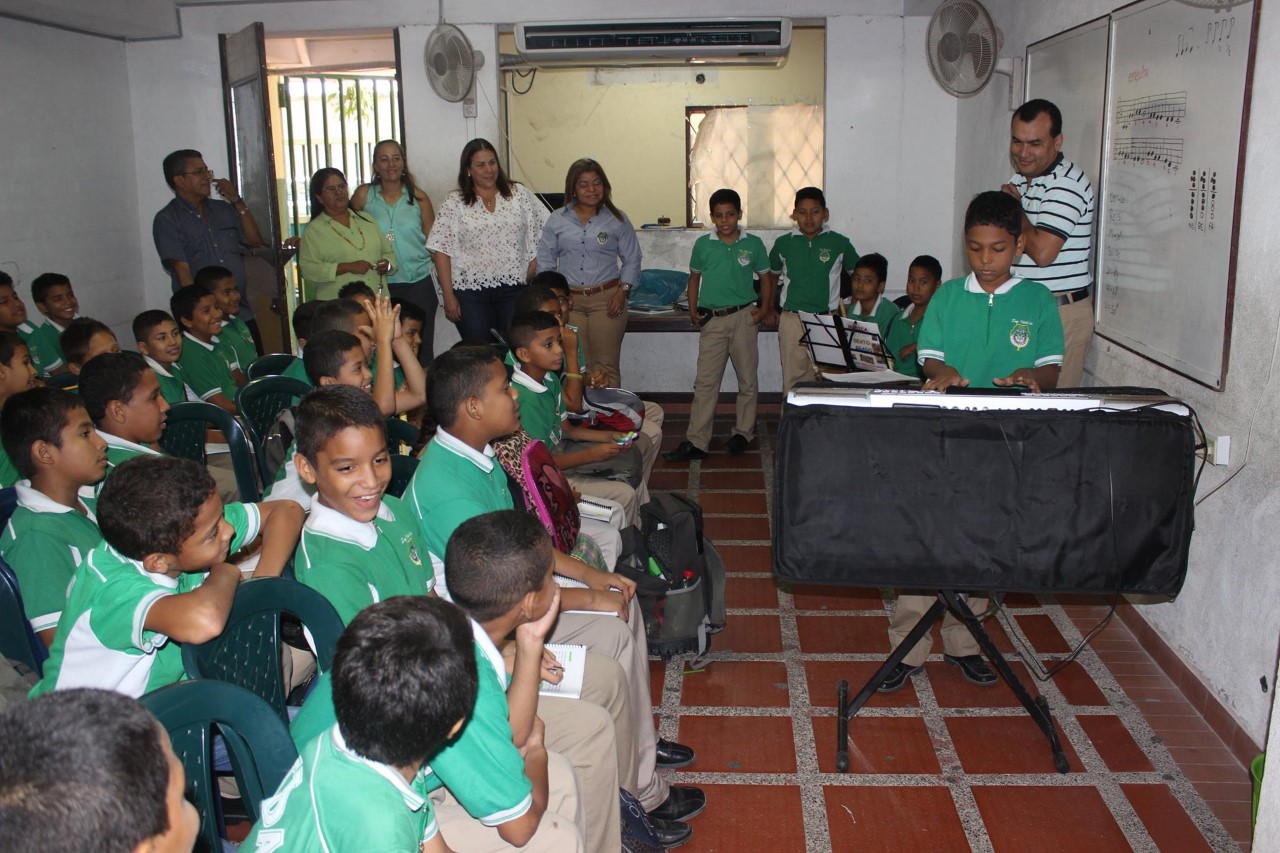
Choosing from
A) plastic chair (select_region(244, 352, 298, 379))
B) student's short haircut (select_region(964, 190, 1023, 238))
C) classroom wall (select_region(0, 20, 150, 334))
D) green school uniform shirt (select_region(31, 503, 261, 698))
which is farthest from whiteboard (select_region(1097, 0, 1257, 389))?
classroom wall (select_region(0, 20, 150, 334))

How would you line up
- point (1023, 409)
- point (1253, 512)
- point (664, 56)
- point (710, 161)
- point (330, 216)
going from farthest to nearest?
1. point (710, 161)
2. point (664, 56)
3. point (330, 216)
4. point (1253, 512)
5. point (1023, 409)

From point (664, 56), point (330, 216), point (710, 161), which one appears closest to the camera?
point (330, 216)

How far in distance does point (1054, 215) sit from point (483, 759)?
2724 mm

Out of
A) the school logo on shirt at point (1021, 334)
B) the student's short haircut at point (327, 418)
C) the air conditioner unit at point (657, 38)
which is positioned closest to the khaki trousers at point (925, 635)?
the school logo on shirt at point (1021, 334)

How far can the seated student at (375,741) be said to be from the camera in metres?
1.33

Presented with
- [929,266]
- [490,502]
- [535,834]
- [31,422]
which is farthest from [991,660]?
[929,266]

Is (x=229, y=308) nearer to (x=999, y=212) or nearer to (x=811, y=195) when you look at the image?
(x=811, y=195)

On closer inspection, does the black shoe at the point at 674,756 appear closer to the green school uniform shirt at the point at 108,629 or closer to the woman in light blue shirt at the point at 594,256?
the green school uniform shirt at the point at 108,629

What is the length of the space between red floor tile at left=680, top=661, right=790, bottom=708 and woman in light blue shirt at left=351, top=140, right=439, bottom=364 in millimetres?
3148

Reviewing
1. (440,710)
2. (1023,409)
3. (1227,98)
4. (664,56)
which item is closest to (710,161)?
(664,56)

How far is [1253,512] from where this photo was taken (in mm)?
2773

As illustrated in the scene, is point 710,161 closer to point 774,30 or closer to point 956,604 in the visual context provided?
point 774,30

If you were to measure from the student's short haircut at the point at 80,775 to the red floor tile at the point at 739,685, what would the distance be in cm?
231

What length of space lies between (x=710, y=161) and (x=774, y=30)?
203 centimetres
